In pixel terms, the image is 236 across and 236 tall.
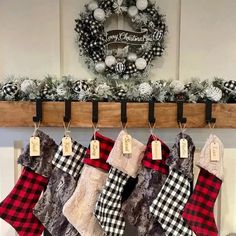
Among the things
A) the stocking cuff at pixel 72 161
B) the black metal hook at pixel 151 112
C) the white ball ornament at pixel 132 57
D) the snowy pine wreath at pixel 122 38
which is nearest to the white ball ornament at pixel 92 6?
the snowy pine wreath at pixel 122 38

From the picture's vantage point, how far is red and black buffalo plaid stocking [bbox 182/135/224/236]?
129 cm

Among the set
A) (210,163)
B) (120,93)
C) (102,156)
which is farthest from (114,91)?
(210,163)

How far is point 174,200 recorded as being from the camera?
4.29 feet

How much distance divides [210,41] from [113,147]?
2.33 ft

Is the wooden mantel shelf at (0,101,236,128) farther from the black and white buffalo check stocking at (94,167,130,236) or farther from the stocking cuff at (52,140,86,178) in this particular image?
the black and white buffalo check stocking at (94,167,130,236)

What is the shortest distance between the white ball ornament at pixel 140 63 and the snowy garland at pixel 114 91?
0.43 ft

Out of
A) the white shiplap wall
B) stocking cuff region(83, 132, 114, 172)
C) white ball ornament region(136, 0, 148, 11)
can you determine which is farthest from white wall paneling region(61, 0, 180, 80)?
stocking cuff region(83, 132, 114, 172)

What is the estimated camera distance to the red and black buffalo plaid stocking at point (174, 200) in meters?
1.30

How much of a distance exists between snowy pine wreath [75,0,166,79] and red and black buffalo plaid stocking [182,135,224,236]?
0.50m

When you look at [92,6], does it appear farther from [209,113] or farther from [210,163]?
[210,163]

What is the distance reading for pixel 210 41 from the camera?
154cm

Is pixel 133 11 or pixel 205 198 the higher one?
pixel 133 11

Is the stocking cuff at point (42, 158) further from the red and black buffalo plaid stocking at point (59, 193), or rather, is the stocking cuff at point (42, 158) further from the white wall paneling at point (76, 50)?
the white wall paneling at point (76, 50)

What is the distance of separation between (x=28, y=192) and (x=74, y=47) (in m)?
0.71
